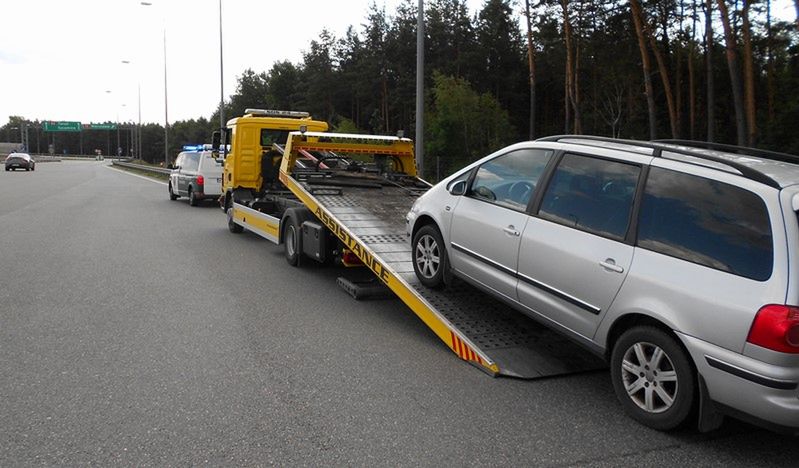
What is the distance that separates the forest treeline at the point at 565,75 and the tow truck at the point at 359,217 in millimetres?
13748

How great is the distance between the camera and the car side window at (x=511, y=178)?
5.26 m

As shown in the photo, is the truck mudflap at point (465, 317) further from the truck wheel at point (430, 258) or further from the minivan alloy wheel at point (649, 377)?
the minivan alloy wheel at point (649, 377)

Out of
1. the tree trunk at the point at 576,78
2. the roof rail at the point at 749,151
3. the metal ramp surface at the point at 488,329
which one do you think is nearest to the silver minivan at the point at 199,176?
the metal ramp surface at the point at 488,329

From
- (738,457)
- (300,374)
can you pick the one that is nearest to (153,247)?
(300,374)

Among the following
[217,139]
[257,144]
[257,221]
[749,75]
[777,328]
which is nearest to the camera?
[777,328]

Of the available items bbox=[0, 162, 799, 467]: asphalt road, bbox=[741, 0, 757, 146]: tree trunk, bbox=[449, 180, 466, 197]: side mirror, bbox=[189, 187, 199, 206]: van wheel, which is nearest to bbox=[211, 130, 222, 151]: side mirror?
bbox=[0, 162, 799, 467]: asphalt road

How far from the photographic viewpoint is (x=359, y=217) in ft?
27.8

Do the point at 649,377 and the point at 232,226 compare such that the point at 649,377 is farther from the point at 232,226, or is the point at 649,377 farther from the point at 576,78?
the point at 576,78

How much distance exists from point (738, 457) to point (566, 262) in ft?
5.09

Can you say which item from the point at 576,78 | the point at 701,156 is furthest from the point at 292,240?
the point at 576,78

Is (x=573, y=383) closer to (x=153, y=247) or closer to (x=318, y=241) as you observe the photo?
(x=318, y=241)

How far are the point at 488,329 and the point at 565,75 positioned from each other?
119 feet

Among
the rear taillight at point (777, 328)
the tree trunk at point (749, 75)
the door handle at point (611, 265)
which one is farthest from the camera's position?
the tree trunk at point (749, 75)

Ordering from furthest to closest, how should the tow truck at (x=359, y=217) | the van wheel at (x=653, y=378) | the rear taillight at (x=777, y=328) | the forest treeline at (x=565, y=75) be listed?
the forest treeline at (x=565, y=75)
the tow truck at (x=359, y=217)
the van wheel at (x=653, y=378)
the rear taillight at (x=777, y=328)
